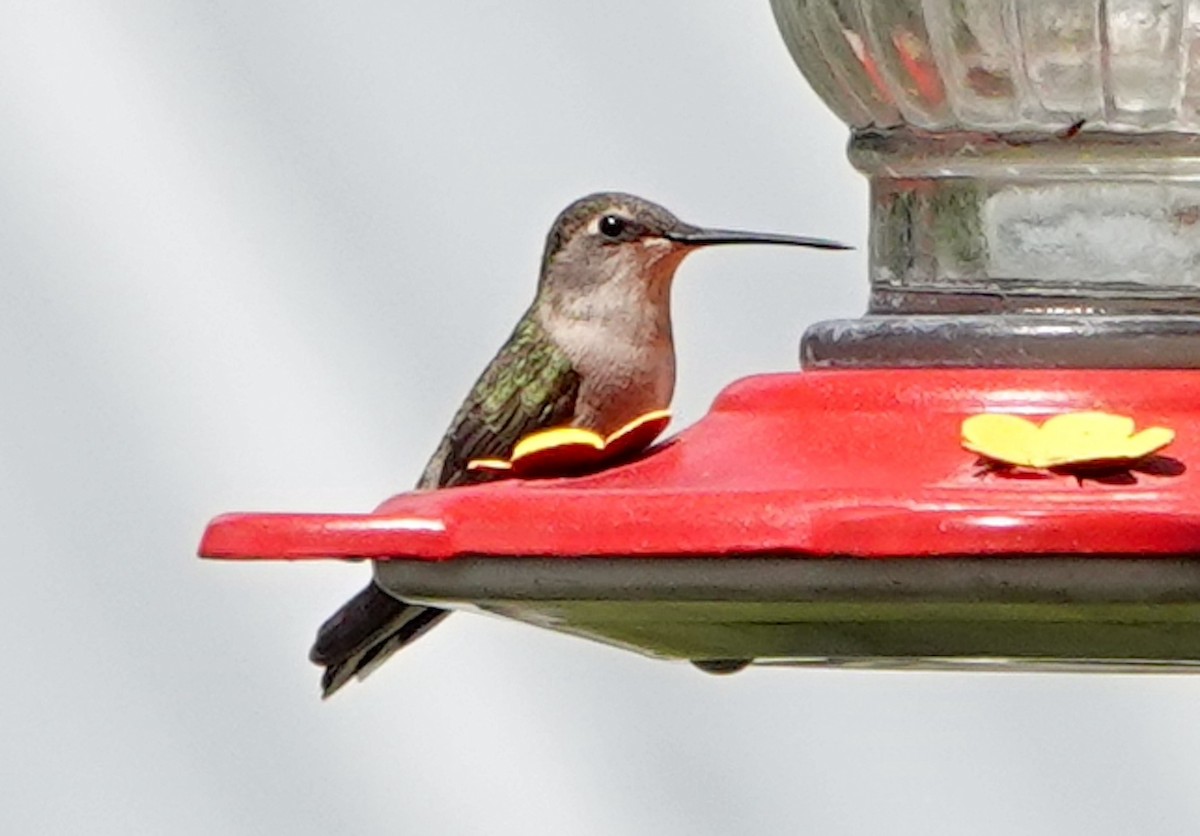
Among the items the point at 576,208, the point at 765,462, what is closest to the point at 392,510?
the point at 765,462

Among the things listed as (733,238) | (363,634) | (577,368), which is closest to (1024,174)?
(733,238)

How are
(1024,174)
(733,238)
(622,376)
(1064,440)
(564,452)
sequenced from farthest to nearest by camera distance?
(622,376)
(733,238)
(1024,174)
(564,452)
(1064,440)

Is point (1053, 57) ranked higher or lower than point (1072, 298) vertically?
higher

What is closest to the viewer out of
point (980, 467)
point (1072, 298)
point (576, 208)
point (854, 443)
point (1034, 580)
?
point (1034, 580)

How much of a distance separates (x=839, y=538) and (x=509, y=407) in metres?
2.09

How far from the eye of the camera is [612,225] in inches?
205

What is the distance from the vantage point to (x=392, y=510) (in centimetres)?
350

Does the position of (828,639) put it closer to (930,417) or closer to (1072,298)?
(930,417)

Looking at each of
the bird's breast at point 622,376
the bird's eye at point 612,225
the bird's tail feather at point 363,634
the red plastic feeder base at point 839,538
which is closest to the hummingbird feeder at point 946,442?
the red plastic feeder base at point 839,538

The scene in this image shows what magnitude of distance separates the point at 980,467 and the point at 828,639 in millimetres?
284

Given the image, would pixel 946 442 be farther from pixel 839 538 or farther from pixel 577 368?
pixel 577 368

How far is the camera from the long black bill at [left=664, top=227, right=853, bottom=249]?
14.2 feet

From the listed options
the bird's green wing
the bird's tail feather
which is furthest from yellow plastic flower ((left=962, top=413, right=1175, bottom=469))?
the bird's tail feather

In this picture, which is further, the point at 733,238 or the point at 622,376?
the point at 622,376
